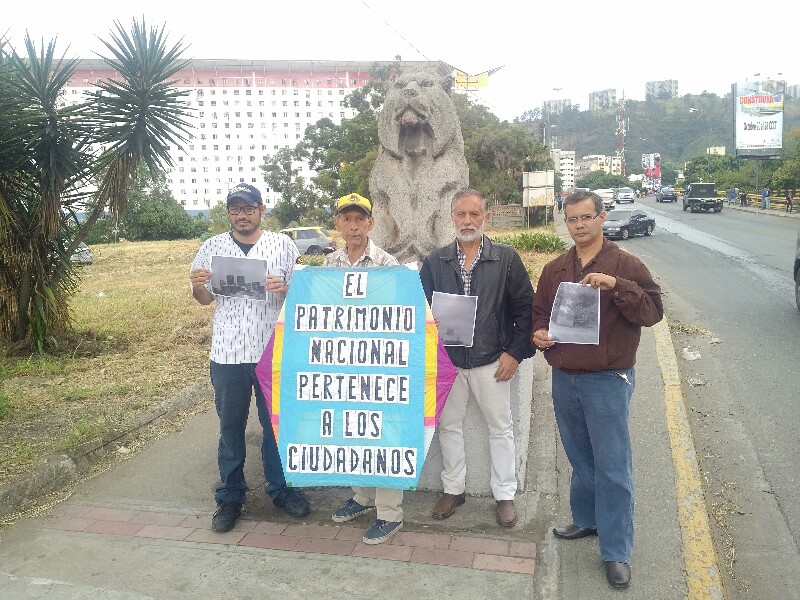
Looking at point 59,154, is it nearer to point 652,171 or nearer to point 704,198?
point 704,198

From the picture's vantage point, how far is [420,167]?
5.41 meters

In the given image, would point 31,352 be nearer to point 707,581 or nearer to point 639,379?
point 639,379

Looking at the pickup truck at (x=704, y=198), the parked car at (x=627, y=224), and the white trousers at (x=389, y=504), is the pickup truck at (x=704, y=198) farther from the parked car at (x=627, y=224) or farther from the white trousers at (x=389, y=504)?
the white trousers at (x=389, y=504)

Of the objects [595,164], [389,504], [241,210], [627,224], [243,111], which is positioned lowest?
[389,504]

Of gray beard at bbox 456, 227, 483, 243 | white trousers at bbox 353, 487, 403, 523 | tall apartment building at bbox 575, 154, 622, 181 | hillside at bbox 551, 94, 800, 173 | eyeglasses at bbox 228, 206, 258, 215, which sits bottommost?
white trousers at bbox 353, 487, 403, 523

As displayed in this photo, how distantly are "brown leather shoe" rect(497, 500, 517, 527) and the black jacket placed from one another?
83 centimetres

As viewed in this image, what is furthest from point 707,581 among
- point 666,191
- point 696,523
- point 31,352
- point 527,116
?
point 527,116

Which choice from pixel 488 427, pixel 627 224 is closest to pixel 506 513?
pixel 488 427

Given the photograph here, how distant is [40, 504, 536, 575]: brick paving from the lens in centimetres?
350

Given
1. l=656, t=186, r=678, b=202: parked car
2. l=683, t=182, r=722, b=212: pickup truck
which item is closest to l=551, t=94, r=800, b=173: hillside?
l=656, t=186, r=678, b=202: parked car

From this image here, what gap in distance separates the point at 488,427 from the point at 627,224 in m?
24.5

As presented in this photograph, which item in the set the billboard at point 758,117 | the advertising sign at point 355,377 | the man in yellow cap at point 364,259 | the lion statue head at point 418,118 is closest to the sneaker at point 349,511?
the man in yellow cap at point 364,259

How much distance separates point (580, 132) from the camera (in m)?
156

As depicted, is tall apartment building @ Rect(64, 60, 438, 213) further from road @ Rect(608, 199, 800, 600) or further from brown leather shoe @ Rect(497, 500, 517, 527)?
brown leather shoe @ Rect(497, 500, 517, 527)
